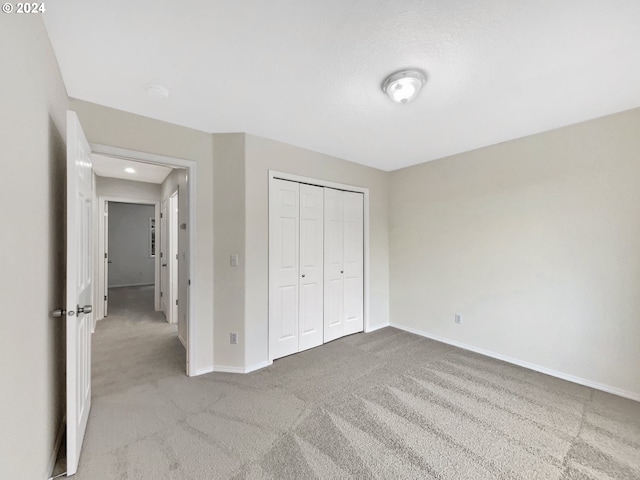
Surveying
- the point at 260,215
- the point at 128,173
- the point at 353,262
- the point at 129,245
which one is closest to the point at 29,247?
the point at 260,215

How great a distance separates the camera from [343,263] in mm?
3623

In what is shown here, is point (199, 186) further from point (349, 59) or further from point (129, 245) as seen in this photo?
point (129, 245)

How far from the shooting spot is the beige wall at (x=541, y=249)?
227 cm

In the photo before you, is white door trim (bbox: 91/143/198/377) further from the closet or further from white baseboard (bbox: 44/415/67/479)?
white baseboard (bbox: 44/415/67/479)

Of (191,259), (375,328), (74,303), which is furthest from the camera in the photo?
(375,328)

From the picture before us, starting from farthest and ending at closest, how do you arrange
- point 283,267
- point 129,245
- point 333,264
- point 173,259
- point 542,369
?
point 129,245 < point 173,259 < point 333,264 < point 283,267 < point 542,369

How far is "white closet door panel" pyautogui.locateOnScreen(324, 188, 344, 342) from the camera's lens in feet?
11.3

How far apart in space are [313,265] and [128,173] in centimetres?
352

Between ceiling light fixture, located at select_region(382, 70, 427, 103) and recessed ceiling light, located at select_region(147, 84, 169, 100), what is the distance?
1.57m

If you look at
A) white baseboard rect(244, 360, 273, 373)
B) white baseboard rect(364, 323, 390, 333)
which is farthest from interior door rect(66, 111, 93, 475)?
white baseboard rect(364, 323, 390, 333)

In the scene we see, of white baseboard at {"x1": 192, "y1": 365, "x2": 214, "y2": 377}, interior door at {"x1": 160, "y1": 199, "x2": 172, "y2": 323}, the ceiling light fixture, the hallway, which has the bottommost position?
the hallway

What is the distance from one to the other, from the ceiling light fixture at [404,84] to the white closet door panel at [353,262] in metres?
1.81

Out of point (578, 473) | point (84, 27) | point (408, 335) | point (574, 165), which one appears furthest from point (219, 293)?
point (574, 165)

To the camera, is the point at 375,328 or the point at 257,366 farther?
the point at 375,328
